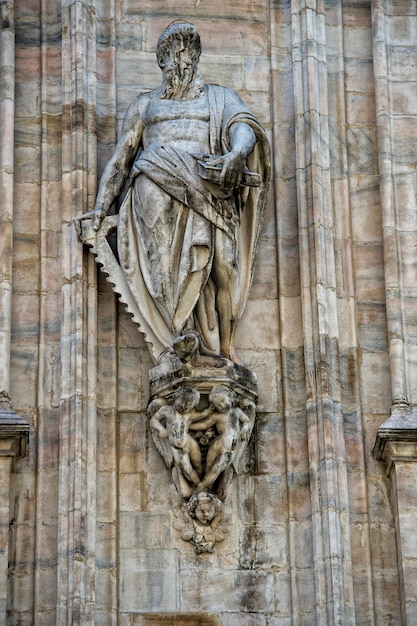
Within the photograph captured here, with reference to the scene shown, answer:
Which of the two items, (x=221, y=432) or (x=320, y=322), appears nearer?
(x=221, y=432)

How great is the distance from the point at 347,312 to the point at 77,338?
205 centimetres

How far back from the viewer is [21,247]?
1692 cm

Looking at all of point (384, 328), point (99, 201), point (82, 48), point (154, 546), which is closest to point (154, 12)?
point (82, 48)

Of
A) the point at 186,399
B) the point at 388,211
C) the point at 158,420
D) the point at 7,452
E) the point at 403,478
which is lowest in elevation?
the point at 403,478

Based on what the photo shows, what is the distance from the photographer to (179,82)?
1694cm

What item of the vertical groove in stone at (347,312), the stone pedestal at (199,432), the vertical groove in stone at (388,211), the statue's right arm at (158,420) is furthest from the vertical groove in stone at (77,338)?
the vertical groove in stone at (388,211)

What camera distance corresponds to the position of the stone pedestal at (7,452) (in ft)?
51.7

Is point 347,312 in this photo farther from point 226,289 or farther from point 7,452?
point 7,452

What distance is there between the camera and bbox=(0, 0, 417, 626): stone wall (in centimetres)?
1591

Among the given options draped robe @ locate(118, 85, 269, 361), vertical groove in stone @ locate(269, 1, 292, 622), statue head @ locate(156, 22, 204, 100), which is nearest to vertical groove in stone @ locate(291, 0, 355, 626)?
vertical groove in stone @ locate(269, 1, 292, 622)

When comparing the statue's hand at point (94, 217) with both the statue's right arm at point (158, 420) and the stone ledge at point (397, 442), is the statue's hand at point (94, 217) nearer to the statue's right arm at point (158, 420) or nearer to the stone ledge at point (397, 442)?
the statue's right arm at point (158, 420)

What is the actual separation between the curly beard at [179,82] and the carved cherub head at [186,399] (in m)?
2.31

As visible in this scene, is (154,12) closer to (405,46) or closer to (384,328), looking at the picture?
(405,46)

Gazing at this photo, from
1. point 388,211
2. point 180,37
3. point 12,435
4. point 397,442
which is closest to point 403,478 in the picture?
point 397,442
